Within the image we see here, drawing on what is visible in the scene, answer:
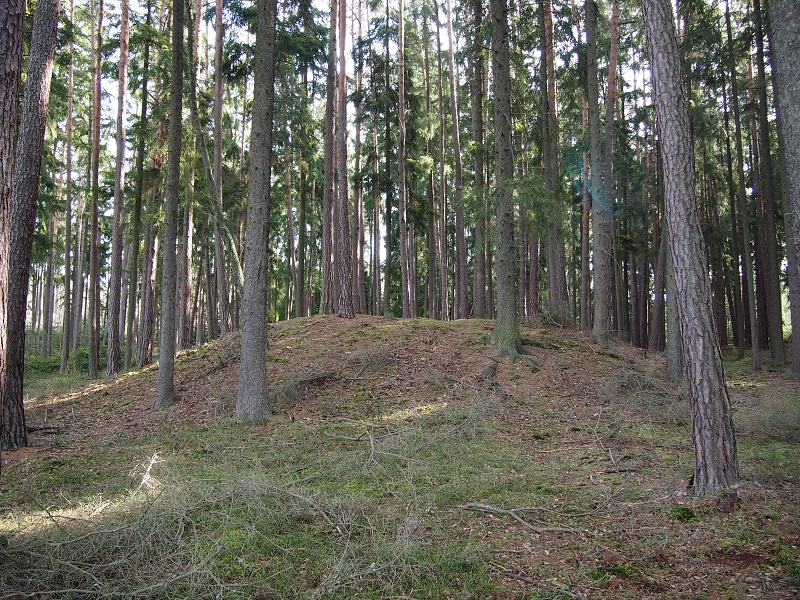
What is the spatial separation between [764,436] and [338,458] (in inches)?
227

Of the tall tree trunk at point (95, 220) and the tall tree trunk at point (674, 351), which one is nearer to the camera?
the tall tree trunk at point (674, 351)

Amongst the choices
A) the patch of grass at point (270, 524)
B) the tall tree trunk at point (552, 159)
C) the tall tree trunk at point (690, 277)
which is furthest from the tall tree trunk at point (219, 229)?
the tall tree trunk at point (690, 277)

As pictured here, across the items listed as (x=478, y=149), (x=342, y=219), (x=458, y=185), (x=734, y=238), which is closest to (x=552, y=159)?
(x=458, y=185)

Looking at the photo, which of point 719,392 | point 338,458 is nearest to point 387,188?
point 338,458

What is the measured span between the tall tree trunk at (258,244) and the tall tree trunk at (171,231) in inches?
90.0

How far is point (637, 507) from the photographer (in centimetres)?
495

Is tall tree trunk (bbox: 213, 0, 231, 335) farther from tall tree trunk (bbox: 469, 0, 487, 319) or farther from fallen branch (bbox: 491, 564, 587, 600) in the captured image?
fallen branch (bbox: 491, 564, 587, 600)

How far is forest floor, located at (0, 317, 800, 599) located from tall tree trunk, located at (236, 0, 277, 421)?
567mm

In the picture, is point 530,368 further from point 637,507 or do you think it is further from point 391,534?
point 391,534

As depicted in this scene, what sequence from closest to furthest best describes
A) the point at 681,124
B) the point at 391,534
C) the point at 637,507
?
the point at 391,534, the point at 637,507, the point at 681,124

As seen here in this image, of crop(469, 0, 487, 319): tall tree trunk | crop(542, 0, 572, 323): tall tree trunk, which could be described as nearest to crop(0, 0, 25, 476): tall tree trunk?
crop(469, 0, 487, 319): tall tree trunk

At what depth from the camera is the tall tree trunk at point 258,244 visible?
9219 mm

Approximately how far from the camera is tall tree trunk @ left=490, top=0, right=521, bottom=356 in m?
11.7

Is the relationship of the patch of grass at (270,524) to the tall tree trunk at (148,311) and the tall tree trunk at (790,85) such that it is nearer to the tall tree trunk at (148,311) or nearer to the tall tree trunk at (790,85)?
the tall tree trunk at (790,85)
